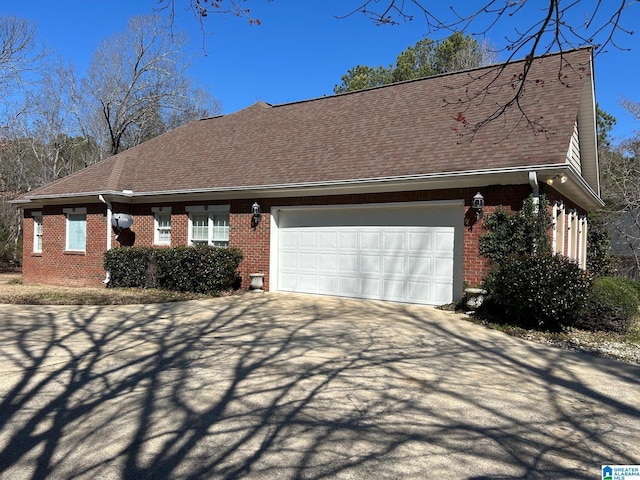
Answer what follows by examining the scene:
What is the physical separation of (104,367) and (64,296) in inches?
306

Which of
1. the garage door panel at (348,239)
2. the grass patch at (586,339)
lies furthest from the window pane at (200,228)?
the grass patch at (586,339)

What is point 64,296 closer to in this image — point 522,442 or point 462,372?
point 462,372

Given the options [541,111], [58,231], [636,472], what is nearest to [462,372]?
[636,472]

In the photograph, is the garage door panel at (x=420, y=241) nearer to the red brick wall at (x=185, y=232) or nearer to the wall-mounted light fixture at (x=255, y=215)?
the red brick wall at (x=185, y=232)

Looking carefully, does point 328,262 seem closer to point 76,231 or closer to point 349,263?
point 349,263

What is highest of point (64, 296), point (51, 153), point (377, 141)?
point (51, 153)

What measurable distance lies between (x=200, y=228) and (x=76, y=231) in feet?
15.6

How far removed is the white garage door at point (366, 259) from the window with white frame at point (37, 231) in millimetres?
10197

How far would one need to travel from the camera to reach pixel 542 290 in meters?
7.81

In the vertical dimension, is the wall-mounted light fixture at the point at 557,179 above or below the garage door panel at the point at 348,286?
above

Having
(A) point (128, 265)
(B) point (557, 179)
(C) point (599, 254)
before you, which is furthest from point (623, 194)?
(A) point (128, 265)

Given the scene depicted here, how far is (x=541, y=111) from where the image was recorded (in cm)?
1066

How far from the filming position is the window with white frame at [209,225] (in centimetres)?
1382

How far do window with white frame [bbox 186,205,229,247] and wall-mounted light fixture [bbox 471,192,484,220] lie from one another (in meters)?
7.03
